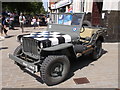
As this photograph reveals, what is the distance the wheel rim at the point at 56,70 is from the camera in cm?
364

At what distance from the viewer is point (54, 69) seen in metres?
3.69

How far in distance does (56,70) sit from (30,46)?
0.96m

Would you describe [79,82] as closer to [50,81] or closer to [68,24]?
[50,81]

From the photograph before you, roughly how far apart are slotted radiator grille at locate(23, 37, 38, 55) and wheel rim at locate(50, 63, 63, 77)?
598mm

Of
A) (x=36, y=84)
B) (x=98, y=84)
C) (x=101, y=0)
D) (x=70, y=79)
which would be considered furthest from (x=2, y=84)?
(x=101, y=0)

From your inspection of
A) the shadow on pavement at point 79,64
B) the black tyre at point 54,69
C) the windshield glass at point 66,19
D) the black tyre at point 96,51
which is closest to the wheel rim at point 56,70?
the black tyre at point 54,69

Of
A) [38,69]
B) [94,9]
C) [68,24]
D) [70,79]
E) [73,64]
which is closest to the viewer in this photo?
[38,69]

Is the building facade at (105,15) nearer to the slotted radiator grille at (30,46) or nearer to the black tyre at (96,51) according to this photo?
the black tyre at (96,51)

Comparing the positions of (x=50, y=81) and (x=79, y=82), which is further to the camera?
(x=79, y=82)

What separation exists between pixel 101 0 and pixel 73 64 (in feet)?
26.3

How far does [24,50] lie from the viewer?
13.6 ft

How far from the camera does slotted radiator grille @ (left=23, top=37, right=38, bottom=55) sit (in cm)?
369

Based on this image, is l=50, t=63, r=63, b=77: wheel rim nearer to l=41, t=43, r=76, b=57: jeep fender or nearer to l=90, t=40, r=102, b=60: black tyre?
l=41, t=43, r=76, b=57: jeep fender

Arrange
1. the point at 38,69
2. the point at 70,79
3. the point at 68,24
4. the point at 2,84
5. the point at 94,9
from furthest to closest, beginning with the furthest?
1. the point at 94,9
2. the point at 68,24
3. the point at 70,79
4. the point at 2,84
5. the point at 38,69
